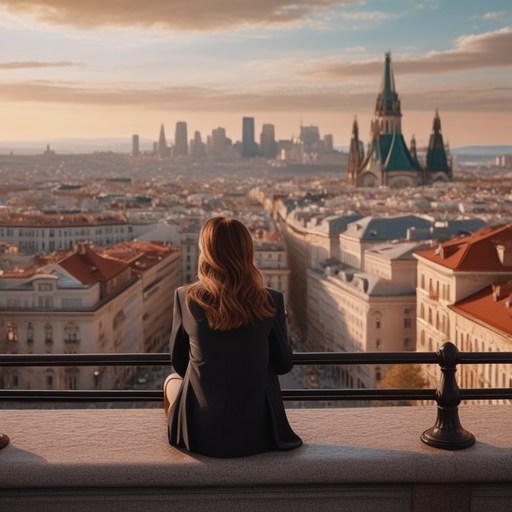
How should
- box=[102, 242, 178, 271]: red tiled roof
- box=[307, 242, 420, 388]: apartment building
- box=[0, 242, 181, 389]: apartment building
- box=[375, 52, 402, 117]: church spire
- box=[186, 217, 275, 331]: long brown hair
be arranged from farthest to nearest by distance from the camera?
box=[375, 52, 402, 117]: church spire < box=[102, 242, 178, 271]: red tiled roof < box=[307, 242, 420, 388]: apartment building < box=[0, 242, 181, 389]: apartment building < box=[186, 217, 275, 331]: long brown hair

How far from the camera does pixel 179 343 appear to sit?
3.87 meters

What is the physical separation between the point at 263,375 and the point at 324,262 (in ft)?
176

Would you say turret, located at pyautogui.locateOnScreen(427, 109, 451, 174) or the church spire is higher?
the church spire

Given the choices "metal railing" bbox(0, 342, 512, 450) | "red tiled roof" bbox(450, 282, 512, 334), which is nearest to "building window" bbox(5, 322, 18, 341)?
"red tiled roof" bbox(450, 282, 512, 334)

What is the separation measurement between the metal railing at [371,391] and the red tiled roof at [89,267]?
105 feet

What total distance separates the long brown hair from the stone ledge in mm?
513

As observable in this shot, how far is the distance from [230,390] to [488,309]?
26057 millimetres

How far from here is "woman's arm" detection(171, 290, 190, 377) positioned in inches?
151

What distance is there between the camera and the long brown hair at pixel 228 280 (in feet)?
11.9

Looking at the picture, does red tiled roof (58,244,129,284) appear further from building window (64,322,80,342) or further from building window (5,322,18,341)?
building window (5,322,18,341)

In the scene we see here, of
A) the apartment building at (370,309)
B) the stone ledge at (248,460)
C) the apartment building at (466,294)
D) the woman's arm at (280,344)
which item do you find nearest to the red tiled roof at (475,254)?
the apartment building at (466,294)

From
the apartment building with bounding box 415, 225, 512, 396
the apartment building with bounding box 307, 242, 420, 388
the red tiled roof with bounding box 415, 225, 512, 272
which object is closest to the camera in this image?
the apartment building with bounding box 415, 225, 512, 396

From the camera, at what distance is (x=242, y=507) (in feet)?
12.1

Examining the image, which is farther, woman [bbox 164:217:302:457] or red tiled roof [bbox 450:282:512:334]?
red tiled roof [bbox 450:282:512:334]
